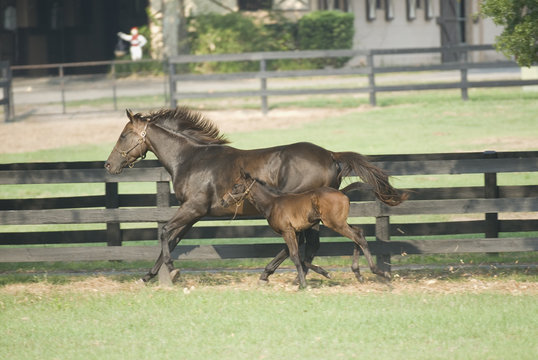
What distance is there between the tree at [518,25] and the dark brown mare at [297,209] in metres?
2.83

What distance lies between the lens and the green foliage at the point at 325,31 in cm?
3741

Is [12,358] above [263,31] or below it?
below

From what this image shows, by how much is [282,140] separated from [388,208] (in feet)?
37.8

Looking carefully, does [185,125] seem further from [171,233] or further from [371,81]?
[371,81]

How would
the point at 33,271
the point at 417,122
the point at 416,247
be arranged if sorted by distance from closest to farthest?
the point at 416,247, the point at 33,271, the point at 417,122

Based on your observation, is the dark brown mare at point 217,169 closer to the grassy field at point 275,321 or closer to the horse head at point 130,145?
the horse head at point 130,145

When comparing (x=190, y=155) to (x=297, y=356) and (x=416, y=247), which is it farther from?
(x=297, y=356)

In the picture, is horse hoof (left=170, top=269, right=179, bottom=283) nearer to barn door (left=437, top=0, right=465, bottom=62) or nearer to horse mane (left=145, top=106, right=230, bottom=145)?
horse mane (left=145, top=106, right=230, bottom=145)

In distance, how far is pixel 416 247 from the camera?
9336mm

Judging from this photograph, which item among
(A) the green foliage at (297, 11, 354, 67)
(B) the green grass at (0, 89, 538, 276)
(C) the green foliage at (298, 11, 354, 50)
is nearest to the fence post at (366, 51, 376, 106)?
(B) the green grass at (0, 89, 538, 276)

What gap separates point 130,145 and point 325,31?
28.9m

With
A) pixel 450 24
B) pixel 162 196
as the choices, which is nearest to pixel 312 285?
pixel 162 196

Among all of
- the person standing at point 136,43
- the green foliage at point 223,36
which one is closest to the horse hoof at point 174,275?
the green foliage at point 223,36

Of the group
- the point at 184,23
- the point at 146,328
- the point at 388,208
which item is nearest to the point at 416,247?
the point at 388,208
